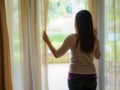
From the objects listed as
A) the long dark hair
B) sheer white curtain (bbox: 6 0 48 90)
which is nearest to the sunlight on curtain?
the long dark hair

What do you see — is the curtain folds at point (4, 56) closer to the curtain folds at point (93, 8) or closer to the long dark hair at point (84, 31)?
the long dark hair at point (84, 31)

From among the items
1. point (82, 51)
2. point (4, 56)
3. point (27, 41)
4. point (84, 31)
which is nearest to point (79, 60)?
point (82, 51)

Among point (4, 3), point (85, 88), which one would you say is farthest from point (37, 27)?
point (85, 88)

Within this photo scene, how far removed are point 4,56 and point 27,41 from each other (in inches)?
13.0

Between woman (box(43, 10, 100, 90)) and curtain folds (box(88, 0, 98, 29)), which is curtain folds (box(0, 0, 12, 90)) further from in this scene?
curtain folds (box(88, 0, 98, 29))

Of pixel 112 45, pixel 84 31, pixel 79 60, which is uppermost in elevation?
pixel 84 31

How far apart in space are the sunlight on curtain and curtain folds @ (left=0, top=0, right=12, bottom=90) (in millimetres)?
1210

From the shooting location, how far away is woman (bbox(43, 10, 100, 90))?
2.09 meters

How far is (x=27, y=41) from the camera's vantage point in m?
2.42

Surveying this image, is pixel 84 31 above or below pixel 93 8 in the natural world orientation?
below

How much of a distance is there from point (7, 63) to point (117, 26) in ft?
4.57

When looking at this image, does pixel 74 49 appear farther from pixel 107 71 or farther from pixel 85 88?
pixel 107 71

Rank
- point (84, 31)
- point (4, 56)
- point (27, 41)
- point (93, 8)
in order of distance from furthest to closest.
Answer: point (93, 8) → point (27, 41) → point (4, 56) → point (84, 31)

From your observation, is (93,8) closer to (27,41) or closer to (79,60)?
(79,60)
